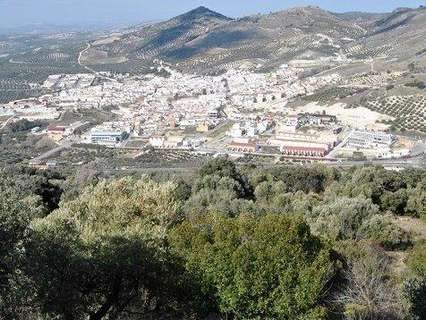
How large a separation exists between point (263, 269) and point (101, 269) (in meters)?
2.64

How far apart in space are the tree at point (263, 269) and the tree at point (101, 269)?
62 centimetres

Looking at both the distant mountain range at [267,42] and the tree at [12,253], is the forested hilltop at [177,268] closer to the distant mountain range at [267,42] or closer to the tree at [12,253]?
the tree at [12,253]

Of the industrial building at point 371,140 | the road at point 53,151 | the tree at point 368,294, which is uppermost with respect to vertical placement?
the tree at point 368,294

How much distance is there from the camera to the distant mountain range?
10562 cm

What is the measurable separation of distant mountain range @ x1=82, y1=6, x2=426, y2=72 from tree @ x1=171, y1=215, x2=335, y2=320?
3128 inches

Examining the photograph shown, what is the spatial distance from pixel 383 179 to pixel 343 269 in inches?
458

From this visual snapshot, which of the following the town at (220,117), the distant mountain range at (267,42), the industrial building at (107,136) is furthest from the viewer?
the distant mountain range at (267,42)

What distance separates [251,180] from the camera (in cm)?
2400

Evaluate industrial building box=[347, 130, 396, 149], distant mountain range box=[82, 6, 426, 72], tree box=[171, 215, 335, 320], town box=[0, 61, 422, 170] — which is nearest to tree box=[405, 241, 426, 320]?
tree box=[171, 215, 335, 320]

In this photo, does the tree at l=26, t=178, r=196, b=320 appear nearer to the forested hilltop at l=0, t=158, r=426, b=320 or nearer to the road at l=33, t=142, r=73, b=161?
the forested hilltop at l=0, t=158, r=426, b=320

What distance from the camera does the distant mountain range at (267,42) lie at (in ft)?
347

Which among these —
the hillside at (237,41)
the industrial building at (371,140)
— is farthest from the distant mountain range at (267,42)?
the industrial building at (371,140)

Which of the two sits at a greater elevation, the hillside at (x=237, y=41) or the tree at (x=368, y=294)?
the tree at (x=368, y=294)

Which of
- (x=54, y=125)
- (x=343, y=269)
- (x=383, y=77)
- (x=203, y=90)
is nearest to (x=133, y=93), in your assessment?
(x=203, y=90)
